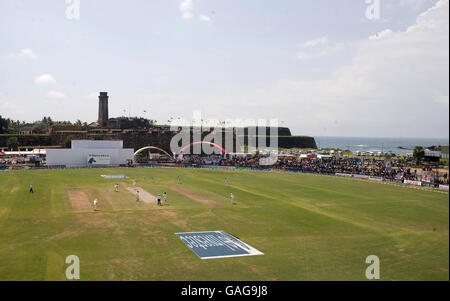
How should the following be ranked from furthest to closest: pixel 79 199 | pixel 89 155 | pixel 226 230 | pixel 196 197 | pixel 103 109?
pixel 103 109, pixel 89 155, pixel 196 197, pixel 79 199, pixel 226 230

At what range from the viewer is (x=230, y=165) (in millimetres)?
86812

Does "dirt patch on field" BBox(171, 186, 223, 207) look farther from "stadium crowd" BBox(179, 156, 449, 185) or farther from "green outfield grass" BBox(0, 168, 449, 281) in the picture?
"stadium crowd" BBox(179, 156, 449, 185)

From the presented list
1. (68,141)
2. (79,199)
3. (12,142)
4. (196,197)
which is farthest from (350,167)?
(12,142)

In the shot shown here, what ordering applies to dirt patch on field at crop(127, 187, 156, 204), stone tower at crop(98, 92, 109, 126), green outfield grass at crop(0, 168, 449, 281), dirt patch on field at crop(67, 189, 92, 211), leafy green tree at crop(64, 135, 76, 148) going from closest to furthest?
green outfield grass at crop(0, 168, 449, 281) < dirt patch on field at crop(67, 189, 92, 211) < dirt patch on field at crop(127, 187, 156, 204) < leafy green tree at crop(64, 135, 76, 148) < stone tower at crop(98, 92, 109, 126)

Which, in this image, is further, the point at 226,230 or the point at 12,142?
the point at 12,142

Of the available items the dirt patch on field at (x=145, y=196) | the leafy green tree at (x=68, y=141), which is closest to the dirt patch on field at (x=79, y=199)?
the dirt patch on field at (x=145, y=196)

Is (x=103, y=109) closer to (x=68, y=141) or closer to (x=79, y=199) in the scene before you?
(x=68, y=141)

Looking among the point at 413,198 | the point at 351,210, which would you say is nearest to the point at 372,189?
the point at 413,198

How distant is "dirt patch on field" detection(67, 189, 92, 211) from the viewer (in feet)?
106

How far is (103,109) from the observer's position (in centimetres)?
14588

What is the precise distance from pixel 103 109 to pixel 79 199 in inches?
4605

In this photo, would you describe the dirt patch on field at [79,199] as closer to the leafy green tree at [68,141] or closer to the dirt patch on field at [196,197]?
the dirt patch on field at [196,197]

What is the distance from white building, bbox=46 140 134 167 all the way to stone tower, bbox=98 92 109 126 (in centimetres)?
6608

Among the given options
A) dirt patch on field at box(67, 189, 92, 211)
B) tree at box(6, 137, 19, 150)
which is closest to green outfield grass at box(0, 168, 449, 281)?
dirt patch on field at box(67, 189, 92, 211)
